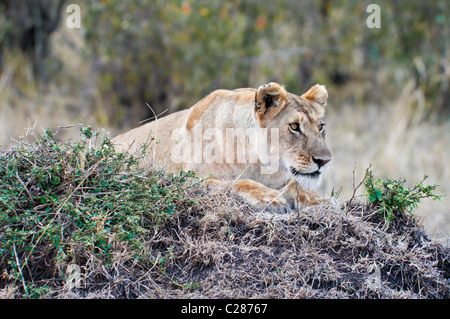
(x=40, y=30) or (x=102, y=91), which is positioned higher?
(x=40, y=30)

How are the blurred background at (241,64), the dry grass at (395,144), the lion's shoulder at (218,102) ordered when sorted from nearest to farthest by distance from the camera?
1. the lion's shoulder at (218,102)
2. the dry grass at (395,144)
3. the blurred background at (241,64)

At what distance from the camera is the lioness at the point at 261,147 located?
4.33 m

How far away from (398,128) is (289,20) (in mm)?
4337

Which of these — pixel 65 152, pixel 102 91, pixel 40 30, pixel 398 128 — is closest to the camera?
pixel 65 152

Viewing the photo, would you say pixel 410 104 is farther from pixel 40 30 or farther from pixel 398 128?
pixel 40 30

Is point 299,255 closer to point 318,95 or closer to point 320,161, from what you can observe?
point 320,161

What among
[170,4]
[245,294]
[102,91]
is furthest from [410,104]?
[245,294]

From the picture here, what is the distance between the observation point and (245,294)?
3.19 meters

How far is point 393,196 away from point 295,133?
983mm

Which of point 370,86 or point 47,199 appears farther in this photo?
point 370,86

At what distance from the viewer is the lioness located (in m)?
4.33

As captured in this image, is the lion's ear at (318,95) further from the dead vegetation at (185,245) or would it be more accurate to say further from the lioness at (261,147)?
the dead vegetation at (185,245)

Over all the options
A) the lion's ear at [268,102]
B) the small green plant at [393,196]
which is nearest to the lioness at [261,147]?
the lion's ear at [268,102]

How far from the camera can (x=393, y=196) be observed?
391 cm
